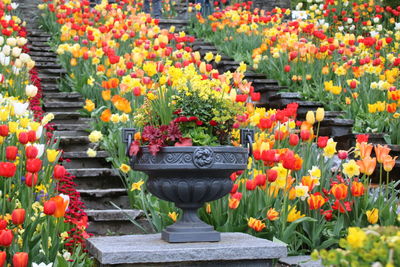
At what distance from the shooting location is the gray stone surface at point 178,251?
11.5 feet

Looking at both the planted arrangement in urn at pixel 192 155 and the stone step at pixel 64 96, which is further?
the stone step at pixel 64 96

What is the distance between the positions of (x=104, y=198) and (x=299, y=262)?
6.48ft

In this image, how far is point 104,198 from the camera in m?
5.63

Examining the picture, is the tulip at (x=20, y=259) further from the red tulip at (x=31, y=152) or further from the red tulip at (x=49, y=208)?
the red tulip at (x=31, y=152)

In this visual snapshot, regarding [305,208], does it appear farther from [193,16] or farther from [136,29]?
[193,16]

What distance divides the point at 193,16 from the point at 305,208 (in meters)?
7.95

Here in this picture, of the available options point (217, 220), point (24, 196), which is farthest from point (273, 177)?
point (24, 196)

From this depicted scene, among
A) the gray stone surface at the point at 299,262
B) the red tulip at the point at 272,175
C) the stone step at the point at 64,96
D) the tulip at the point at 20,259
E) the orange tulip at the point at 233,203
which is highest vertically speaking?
the red tulip at the point at 272,175

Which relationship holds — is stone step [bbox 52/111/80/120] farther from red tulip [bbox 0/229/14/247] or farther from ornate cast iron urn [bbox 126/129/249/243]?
red tulip [bbox 0/229/14/247]

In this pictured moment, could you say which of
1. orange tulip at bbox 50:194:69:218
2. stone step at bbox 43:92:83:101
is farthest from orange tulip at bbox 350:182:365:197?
stone step at bbox 43:92:83:101

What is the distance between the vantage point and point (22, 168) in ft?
15.4

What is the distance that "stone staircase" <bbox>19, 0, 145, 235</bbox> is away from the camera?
5.20m

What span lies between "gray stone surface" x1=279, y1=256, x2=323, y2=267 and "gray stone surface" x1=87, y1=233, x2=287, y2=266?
1.32ft

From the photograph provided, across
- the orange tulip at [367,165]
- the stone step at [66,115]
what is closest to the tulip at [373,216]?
the orange tulip at [367,165]
